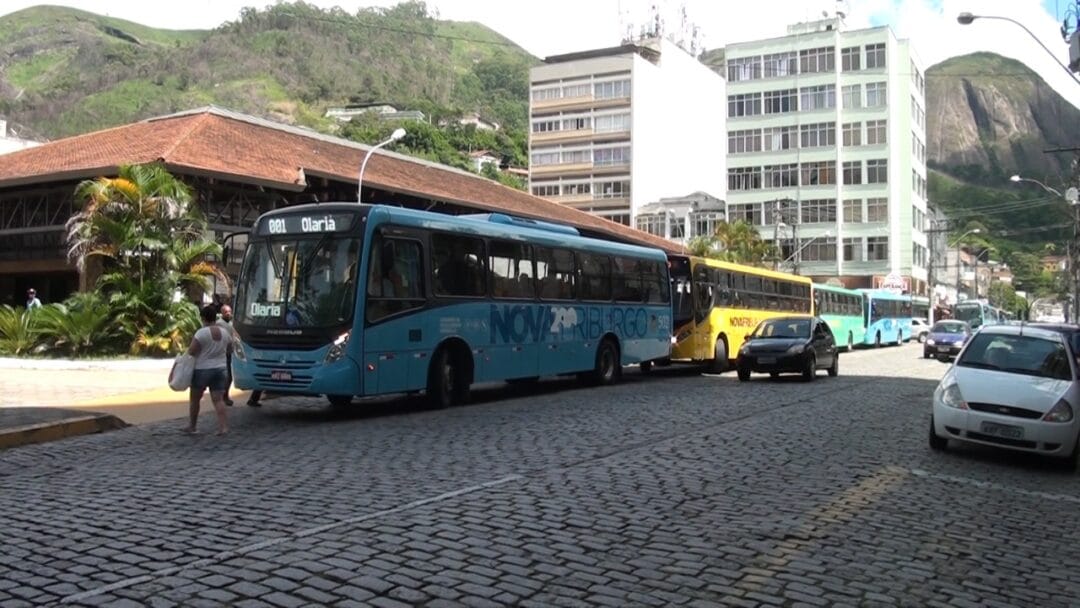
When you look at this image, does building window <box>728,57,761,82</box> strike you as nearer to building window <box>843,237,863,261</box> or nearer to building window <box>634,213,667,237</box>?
building window <box>634,213,667,237</box>

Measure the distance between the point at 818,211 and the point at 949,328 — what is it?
125ft

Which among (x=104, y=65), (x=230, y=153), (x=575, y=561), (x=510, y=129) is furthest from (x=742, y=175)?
(x=104, y=65)

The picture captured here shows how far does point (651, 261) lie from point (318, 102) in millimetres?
128498

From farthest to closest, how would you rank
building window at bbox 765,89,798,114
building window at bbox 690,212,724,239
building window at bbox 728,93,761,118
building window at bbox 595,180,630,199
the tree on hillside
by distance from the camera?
building window at bbox 595,180,630,199 → building window at bbox 690,212,724,239 → building window at bbox 728,93,761,118 → building window at bbox 765,89,798,114 → the tree on hillside

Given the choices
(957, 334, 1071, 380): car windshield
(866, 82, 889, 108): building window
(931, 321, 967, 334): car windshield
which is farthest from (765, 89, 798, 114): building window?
(957, 334, 1071, 380): car windshield

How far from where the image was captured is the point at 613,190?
83062mm

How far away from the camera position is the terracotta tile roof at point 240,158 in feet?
85.3

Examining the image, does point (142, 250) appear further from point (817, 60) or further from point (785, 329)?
point (817, 60)

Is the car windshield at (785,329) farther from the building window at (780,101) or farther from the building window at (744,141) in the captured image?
the building window at (744,141)

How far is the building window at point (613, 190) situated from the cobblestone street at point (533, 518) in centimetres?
7084

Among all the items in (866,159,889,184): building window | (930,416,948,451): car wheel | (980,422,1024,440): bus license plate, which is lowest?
(930,416,948,451): car wheel

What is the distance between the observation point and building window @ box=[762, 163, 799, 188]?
2844 inches

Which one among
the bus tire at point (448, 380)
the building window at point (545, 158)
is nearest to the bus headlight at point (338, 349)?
the bus tire at point (448, 380)

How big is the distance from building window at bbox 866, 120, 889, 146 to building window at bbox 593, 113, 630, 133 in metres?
21.7
